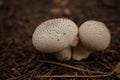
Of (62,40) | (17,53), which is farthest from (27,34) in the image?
(62,40)

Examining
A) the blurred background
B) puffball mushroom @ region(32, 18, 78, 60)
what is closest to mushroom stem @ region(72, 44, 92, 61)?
the blurred background

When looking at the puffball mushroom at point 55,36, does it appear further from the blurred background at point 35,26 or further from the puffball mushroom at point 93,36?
the blurred background at point 35,26

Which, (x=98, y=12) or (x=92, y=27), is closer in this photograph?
(x=92, y=27)

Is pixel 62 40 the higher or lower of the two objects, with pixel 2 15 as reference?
lower

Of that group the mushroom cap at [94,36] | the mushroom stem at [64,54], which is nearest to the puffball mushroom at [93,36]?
the mushroom cap at [94,36]

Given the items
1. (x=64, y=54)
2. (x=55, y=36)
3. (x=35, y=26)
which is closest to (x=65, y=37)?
(x=55, y=36)

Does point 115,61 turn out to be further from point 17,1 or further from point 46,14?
point 17,1

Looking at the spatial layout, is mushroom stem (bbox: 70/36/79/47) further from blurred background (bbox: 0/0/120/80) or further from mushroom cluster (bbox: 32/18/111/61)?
blurred background (bbox: 0/0/120/80)
